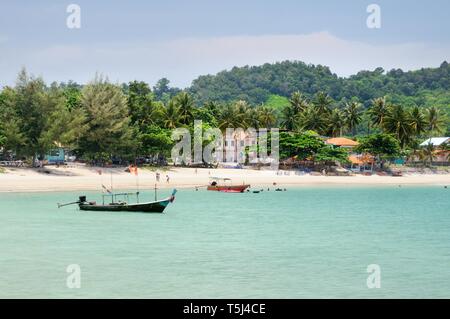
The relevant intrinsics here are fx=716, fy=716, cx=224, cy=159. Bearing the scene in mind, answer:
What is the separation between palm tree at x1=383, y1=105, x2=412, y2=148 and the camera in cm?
13262

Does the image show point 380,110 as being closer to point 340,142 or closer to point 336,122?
point 336,122

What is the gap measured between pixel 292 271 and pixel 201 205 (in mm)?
36101

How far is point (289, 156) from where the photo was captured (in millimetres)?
121625

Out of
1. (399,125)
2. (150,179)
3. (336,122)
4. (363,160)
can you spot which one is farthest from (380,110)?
(150,179)

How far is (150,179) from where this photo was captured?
307ft

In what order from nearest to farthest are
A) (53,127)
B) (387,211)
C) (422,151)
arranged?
1. (387,211)
2. (53,127)
3. (422,151)

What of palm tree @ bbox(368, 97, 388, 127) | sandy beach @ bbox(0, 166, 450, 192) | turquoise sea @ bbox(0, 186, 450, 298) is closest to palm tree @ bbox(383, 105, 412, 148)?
palm tree @ bbox(368, 97, 388, 127)

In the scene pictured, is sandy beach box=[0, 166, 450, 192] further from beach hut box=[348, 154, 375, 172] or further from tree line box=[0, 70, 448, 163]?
beach hut box=[348, 154, 375, 172]

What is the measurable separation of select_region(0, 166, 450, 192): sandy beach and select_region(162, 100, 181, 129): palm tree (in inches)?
583

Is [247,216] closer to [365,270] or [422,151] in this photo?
[365,270]

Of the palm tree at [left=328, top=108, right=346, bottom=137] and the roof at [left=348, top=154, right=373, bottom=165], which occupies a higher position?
the palm tree at [left=328, top=108, right=346, bottom=137]

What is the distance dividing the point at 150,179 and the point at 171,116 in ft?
93.7
